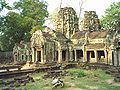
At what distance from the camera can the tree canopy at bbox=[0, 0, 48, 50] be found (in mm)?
48938

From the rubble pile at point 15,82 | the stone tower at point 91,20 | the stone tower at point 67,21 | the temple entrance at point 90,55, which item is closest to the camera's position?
the rubble pile at point 15,82

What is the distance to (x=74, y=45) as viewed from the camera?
38031mm

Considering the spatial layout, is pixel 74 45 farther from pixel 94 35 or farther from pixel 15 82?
pixel 15 82

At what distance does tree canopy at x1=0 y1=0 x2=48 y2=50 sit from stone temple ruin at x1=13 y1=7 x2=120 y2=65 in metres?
11.1

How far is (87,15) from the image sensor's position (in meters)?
45.8

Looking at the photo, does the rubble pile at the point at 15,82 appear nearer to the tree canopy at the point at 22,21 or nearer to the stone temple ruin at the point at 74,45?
the stone temple ruin at the point at 74,45

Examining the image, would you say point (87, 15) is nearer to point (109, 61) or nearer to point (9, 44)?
point (109, 61)

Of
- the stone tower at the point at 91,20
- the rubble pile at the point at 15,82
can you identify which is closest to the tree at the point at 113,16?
the stone tower at the point at 91,20

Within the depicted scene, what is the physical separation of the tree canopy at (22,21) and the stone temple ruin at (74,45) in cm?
1112

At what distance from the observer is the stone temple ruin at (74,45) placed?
104 feet

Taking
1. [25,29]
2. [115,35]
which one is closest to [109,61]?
[115,35]

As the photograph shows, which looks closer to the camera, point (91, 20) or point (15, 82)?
point (15, 82)

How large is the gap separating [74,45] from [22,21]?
16.8 meters

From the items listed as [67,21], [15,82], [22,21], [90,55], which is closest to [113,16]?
[67,21]
